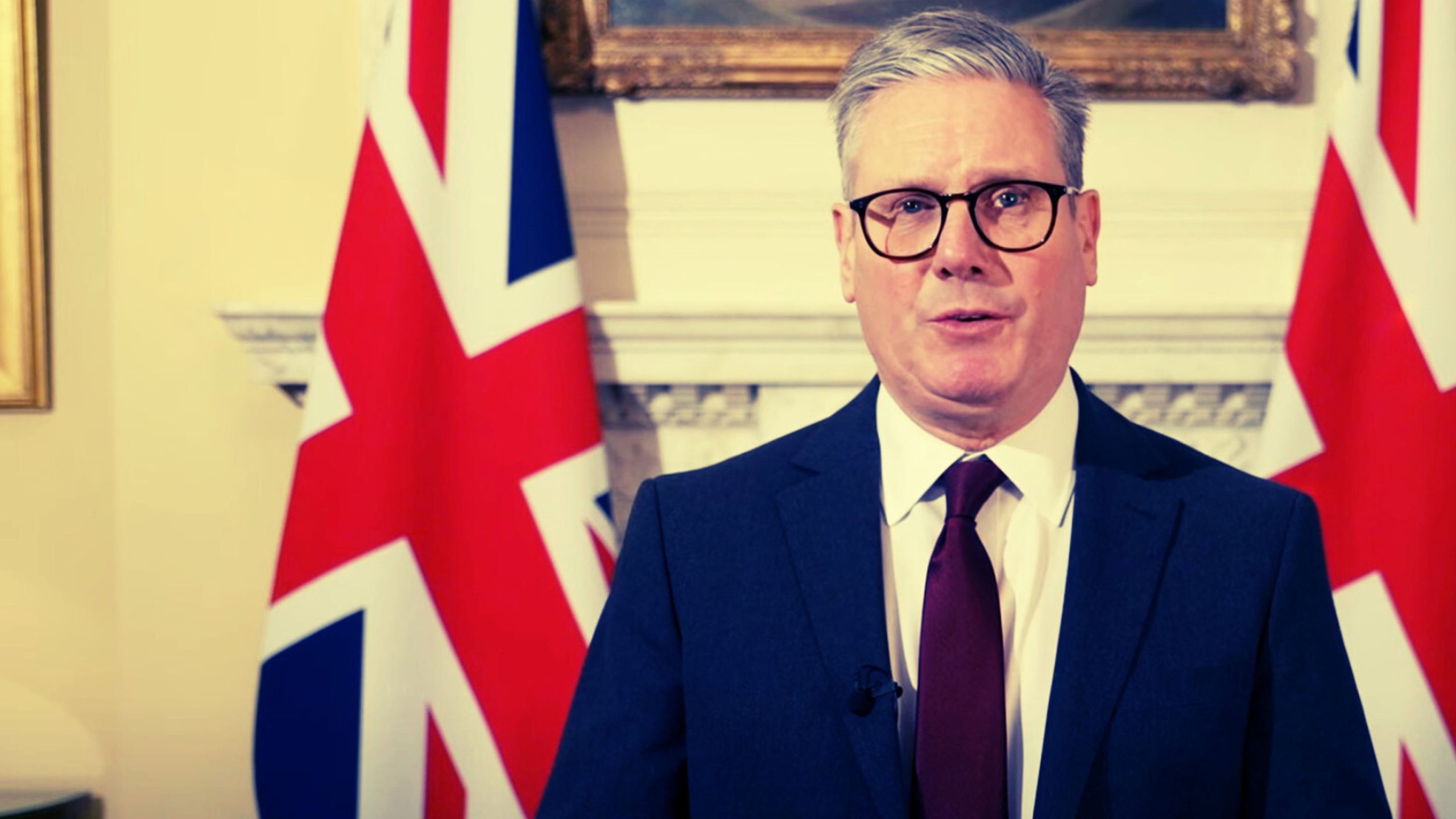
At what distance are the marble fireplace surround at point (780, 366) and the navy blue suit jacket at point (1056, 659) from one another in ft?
3.36

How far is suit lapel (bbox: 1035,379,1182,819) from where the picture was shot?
36.9 inches

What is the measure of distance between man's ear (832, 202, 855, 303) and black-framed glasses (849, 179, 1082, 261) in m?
0.04

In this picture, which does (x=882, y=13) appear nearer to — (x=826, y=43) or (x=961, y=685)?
(x=826, y=43)

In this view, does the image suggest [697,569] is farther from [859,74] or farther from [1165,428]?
[1165,428]

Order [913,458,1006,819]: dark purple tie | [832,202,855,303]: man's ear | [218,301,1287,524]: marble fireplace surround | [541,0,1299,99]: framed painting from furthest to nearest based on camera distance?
[541,0,1299,99]: framed painting < [218,301,1287,524]: marble fireplace surround < [832,202,855,303]: man's ear < [913,458,1006,819]: dark purple tie

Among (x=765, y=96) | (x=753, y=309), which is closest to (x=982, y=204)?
(x=753, y=309)

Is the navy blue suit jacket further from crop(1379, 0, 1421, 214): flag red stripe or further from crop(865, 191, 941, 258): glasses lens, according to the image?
crop(1379, 0, 1421, 214): flag red stripe

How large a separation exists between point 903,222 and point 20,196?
194 cm

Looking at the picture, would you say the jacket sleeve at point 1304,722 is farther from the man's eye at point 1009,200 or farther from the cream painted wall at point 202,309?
the cream painted wall at point 202,309

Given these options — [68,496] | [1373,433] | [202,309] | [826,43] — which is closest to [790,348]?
[826,43]

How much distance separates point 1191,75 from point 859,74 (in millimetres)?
1467

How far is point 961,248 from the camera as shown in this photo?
3.12 feet

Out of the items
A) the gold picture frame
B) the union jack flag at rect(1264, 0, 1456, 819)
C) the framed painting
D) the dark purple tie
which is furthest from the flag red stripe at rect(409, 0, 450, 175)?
the union jack flag at rect(1264, 0, 1456, 819)

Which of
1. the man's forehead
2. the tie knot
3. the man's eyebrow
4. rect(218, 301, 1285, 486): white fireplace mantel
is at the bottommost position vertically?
the tie knot
